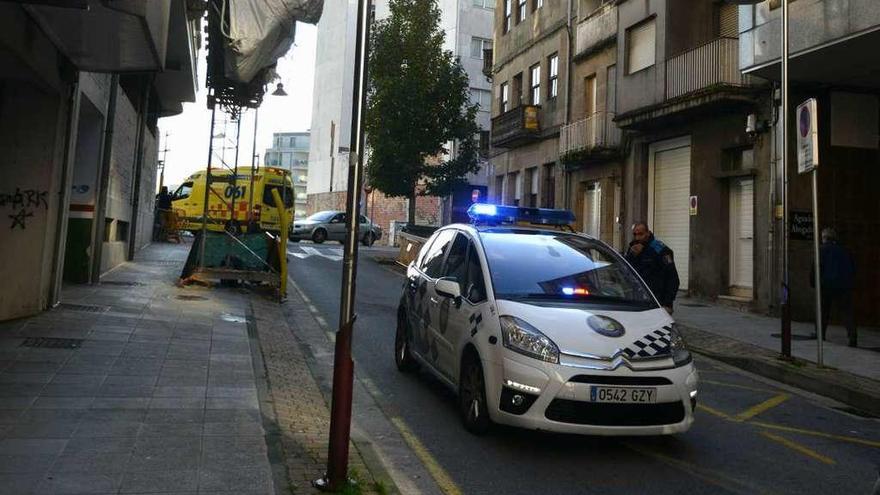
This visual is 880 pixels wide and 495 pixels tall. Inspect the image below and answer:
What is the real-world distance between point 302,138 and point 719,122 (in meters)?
107

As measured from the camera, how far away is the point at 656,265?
9367 mm

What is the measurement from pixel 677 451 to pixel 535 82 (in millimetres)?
22947

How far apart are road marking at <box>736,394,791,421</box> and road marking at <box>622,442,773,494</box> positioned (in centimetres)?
177

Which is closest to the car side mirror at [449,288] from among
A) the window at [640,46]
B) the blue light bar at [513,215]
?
the blue light bar at [513,215]

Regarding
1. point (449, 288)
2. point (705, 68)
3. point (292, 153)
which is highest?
point (292, 153)

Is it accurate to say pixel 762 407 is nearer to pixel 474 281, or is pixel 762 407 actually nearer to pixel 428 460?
pixel 474 281

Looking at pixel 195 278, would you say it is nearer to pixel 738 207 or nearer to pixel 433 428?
pixel 433 428

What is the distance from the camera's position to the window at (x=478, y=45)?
47906 mm

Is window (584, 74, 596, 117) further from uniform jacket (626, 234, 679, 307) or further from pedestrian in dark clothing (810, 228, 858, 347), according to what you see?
uniform jacket (626, 234, 679, 307)

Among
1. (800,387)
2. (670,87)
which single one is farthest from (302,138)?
(800,387)

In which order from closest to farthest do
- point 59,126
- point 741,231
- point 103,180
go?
point 59,126, point 103,180, point 741,231

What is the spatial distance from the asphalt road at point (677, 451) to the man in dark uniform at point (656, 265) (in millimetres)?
1524

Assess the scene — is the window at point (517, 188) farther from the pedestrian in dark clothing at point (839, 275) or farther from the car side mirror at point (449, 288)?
the car side mirror at point (449, 288)

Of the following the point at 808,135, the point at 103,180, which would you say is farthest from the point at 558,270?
the point at 103,180
